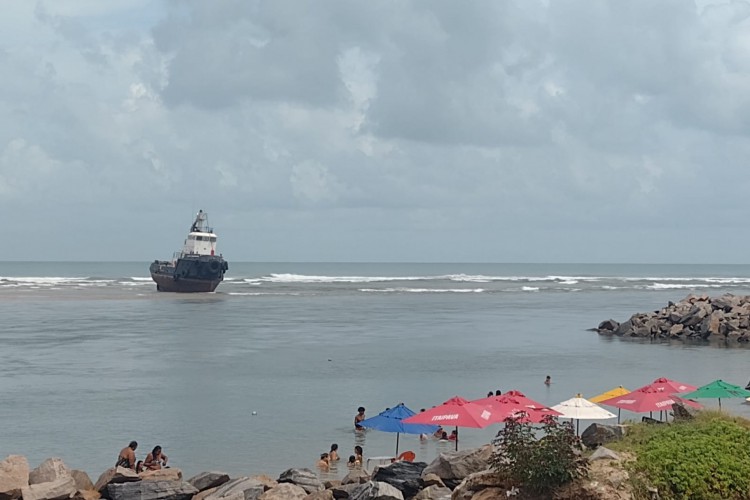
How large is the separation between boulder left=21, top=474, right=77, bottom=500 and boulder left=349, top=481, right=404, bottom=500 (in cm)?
481

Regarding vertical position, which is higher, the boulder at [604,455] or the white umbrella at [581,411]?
the boulder at [604,455]

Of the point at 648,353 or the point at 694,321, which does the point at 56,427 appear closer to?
the point at 648,353

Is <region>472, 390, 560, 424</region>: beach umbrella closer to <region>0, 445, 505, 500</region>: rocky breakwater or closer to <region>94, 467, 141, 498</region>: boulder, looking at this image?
<region>0, 445, 505, 500</region>: rocky breakwater

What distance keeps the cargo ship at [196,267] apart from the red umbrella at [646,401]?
2700 inches

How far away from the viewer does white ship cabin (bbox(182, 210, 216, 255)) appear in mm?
85375

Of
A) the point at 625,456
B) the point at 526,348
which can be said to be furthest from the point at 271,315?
the point at 625,456

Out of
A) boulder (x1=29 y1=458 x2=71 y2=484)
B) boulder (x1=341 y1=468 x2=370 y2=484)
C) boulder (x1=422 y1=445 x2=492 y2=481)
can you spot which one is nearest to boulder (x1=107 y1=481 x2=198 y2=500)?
boulder (x1=29 y1=458 x2=71 y2=484)

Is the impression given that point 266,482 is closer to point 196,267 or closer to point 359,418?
point 359,418

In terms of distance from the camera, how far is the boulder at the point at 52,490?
13680mm

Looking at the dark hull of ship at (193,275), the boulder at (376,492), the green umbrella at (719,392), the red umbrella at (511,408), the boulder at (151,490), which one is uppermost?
→ the dark hull of ship at (193,275)

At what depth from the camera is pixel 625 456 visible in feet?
35.0

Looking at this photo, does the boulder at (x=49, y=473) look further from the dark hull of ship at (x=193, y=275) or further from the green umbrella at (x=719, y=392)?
the dark hull of ship at (x=193, y=275)

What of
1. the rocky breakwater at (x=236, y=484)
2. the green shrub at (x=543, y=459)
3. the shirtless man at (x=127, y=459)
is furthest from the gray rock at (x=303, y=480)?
the green shrub at (x=543, y=459)

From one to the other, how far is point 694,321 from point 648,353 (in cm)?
891
